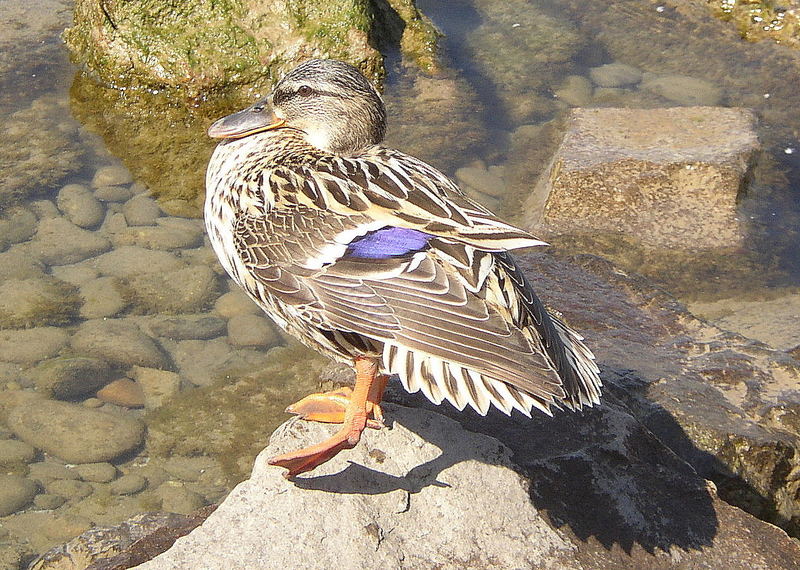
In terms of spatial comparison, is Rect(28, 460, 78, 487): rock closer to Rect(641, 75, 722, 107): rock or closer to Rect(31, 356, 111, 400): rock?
Rect(31, 356, 111, 400): rock

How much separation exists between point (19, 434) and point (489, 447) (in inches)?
109

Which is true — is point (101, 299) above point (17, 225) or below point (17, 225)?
below

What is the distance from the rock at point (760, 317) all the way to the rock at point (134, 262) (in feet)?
11.4

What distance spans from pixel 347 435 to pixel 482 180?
387 centimetres

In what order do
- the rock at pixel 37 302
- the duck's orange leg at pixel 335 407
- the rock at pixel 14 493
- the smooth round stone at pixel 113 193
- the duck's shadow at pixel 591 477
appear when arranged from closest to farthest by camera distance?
the duck's shadow at pixel 591 477
the duck's orange leg at pixel 335 407
the rock at pixel 14 493
the rock at pixel 37 302
the smooth round stone at pixel 113 193

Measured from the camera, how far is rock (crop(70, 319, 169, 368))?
5512mm

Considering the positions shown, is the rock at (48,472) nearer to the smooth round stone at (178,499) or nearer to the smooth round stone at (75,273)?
the smooth round stone at (178,499)

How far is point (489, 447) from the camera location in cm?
377

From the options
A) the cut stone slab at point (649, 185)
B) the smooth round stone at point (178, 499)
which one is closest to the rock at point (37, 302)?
the smooth round stone at point (178, 499)

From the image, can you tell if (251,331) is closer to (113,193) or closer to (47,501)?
(47,501)

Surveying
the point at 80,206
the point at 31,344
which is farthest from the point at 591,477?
the point at 80,206

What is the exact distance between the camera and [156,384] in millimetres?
5441

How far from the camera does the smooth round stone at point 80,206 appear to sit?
253 inches

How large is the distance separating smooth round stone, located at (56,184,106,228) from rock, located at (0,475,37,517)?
2.15 m
